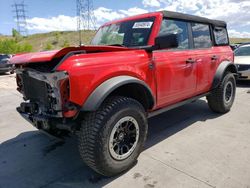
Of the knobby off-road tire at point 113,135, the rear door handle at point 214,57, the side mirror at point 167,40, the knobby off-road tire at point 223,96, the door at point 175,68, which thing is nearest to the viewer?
the knobby off-road tire at point 113,135

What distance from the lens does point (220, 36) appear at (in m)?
5.15

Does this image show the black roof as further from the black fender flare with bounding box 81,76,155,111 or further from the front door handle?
the black fender flare with bounding box 81,76,155,111

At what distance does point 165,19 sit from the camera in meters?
3.58

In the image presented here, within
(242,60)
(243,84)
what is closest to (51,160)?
(243,84)

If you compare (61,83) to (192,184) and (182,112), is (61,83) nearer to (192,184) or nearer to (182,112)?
(192,184)

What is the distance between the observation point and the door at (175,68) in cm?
339

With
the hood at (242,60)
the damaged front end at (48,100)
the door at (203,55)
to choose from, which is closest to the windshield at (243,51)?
the hood at (242,60)

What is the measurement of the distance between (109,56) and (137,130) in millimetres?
972

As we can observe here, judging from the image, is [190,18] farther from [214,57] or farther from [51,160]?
[51,160]

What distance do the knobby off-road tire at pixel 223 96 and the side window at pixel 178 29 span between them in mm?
1336

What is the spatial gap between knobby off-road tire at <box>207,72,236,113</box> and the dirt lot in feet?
0.69

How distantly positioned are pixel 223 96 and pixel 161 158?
2293mm

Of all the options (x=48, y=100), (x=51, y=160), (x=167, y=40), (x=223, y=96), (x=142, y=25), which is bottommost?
(x=51, y=160)

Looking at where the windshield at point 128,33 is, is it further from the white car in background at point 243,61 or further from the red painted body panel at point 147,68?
the white car in background at point 243,61
